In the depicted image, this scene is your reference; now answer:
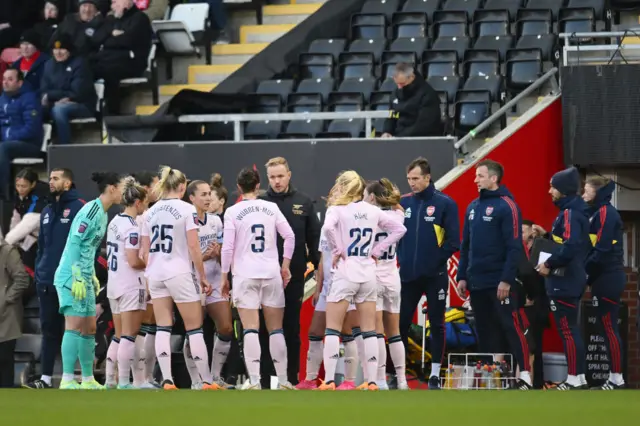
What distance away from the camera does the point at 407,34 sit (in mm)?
18156

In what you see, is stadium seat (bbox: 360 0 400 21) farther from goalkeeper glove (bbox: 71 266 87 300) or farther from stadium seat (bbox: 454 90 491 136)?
goalkeeper glove (bbox: 71 266 87 300)

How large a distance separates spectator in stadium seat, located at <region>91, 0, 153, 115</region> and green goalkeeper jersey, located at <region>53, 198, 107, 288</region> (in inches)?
247

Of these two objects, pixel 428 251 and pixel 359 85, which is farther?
pixel 359 85

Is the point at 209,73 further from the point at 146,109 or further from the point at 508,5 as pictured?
the point at 508,5

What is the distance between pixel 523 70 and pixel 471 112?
990 mm

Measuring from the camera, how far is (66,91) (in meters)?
17.2

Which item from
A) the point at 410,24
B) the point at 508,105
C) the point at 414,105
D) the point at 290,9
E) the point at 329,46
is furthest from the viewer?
the point at 290,9

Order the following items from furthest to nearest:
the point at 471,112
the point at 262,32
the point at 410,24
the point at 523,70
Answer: the point at 262,32 < the point at 410,24 < the point at 523,70 < the point at 471,112

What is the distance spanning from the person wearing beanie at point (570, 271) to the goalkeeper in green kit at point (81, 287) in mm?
3791

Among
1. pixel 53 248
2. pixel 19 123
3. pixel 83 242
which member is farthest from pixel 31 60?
pixel 83 242

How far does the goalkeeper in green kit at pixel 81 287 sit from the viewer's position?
11.8m

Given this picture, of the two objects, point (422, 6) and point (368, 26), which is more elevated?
point (422, 6)

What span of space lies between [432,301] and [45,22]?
9.40m

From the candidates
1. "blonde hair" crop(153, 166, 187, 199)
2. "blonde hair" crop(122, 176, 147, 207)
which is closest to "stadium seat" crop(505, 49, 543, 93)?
"blonde hair" crop(122, 176, 147, 207)
